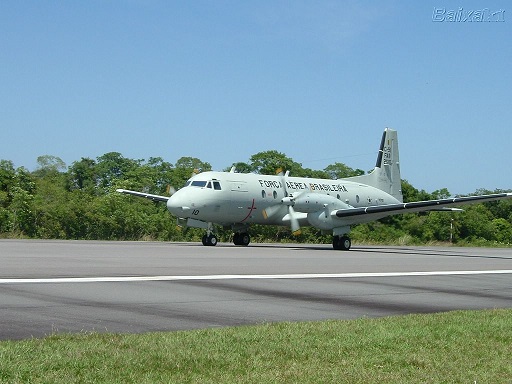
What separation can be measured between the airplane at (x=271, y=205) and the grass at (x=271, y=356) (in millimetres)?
23890

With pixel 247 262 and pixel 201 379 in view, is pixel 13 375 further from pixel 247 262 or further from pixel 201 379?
pixel 247 262

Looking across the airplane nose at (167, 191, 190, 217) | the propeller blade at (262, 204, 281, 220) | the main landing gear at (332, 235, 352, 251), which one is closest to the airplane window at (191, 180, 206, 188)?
the airplane nose at (167, 191, 190, 217)

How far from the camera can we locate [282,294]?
13000 mm

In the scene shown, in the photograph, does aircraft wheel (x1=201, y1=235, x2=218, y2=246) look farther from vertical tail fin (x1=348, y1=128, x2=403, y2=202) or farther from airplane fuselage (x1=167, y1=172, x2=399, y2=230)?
vertical tail fin (x1=348, y1=128, x2=403, y2=202)

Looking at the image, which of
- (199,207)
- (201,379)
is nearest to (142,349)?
(201,379)

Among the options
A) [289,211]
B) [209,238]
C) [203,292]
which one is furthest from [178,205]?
[203,292]

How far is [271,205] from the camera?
3544 centimetres

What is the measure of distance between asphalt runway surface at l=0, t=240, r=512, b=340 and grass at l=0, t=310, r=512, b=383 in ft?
2.93

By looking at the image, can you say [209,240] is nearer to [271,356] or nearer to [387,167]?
[387,167]

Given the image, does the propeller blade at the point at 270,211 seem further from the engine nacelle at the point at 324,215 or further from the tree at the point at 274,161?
the tree at the point at 274,161

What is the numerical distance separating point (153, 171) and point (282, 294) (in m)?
91.9

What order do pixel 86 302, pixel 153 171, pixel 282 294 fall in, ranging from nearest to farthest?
pixel 86 302, pixel 282 294, pixel 153 171

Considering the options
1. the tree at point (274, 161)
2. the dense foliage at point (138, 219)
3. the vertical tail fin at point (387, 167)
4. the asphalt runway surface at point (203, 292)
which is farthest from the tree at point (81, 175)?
the asphalt runway surface at point (203, 292)

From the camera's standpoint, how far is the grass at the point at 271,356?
621 cm
